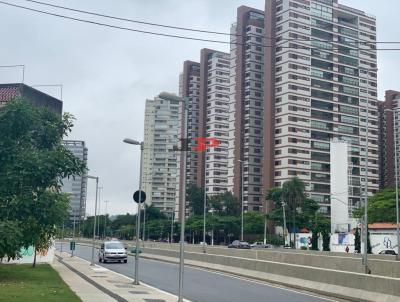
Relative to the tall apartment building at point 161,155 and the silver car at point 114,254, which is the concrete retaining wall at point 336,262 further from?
the tall apartment building at point 161,155

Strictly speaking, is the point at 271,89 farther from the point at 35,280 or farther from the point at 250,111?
the point at 35,280

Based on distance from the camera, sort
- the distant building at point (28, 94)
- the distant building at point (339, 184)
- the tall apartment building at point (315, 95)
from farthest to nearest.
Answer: the tall apartment building at point (315, 95), the distant building at point (339, 184), the distant building at point (28, 94)

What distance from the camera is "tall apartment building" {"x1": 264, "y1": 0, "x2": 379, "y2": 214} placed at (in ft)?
395

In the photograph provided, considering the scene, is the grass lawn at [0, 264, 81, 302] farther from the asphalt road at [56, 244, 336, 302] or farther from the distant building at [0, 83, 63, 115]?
the distant building at [0, 83, 63, 115]

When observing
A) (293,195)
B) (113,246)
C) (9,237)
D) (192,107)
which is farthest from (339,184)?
(9,237)

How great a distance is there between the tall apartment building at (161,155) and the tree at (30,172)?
15674cm

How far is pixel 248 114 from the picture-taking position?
436 ft

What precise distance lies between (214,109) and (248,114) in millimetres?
24188

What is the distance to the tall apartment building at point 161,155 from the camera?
606 feet

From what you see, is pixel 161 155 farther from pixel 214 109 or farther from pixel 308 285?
pixel 308 285

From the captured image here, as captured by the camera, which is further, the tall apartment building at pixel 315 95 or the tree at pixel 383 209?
the tall apartment building at pixel 315 95

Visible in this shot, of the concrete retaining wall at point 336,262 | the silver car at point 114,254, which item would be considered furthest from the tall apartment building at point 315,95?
the concrete retaining wall at point 336,262

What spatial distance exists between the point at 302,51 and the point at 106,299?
113 meters

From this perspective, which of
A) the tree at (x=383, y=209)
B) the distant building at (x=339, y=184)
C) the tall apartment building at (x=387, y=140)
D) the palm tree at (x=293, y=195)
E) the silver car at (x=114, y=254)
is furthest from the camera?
the tall apartment building at (x=387, y=140)
